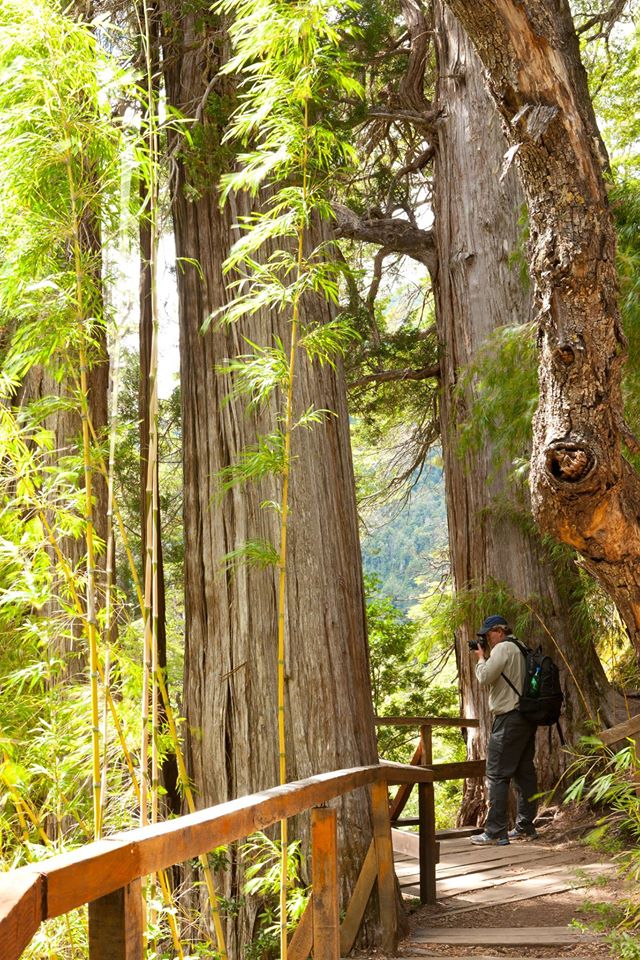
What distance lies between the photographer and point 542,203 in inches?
149

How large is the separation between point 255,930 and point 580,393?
2.73 meters

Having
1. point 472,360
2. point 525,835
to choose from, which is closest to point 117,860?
point 525,835

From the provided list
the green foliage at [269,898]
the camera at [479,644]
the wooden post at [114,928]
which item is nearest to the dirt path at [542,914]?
the green foliage at [269,898]

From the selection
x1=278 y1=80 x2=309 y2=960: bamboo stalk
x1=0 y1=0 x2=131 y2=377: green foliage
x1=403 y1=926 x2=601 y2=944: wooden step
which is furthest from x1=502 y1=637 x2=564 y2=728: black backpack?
x1=0 y1=0 x2=131 y2=377: green foliage

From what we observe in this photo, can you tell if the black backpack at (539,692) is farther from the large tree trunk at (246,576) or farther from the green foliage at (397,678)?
the green foliage at (397,678)

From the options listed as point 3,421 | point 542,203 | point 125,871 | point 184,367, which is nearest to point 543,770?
point 184,367

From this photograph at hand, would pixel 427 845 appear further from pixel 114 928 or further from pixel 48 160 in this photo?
pixel 48 160

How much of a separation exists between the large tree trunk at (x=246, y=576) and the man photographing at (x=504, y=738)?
1938 millimetres

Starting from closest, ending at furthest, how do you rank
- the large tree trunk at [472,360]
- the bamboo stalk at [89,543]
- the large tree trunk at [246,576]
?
the bamboo stalk at [89,543] < the large tree trunk at [246,576] < the large tree trunk at [472,360]

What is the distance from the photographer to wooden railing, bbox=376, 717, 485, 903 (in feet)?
16.4

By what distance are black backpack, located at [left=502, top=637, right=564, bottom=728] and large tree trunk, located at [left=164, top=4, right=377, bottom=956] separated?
2057mm

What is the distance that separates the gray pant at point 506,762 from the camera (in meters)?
6.53

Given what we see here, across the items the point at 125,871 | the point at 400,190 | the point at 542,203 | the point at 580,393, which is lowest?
the point at 125,871

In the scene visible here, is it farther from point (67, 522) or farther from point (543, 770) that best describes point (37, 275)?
point (543, 770)
